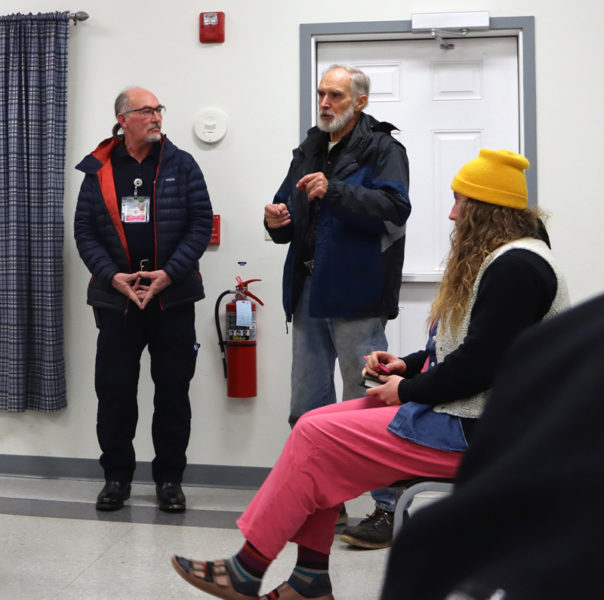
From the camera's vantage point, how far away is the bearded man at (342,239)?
9.68ft

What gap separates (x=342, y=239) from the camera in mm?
3002

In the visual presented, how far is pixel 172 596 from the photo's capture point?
98.5 inches

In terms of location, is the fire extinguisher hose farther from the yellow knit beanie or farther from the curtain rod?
the yellow knit beanie

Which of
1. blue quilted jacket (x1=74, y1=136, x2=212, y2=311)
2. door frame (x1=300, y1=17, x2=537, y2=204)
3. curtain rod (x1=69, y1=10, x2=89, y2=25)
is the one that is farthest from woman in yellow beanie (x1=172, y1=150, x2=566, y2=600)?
curtain rod (x1=69, y1=10, x2=89, y2=25)

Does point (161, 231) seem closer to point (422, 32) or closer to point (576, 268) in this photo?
point (422, 32)

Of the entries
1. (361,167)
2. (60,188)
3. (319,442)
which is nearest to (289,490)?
(319,442)

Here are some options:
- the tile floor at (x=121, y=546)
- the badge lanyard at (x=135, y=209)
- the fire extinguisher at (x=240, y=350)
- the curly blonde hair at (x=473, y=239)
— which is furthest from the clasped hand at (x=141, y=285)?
the curly blonde hair at (x=473, y=239)

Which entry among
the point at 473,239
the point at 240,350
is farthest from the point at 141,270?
the point at 473,239

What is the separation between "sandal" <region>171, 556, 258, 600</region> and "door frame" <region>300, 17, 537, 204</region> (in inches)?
84.3

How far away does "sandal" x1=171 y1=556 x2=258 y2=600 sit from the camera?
2.07 m

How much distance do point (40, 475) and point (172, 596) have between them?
1689 mm

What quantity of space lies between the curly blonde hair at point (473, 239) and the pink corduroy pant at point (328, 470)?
11.8 inches

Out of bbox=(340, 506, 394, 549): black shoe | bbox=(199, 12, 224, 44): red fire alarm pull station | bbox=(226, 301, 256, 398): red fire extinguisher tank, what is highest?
bbox=(199, 12, 224, 44): red fire alarm pull station

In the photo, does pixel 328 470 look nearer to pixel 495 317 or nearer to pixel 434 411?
pixel 434 411
